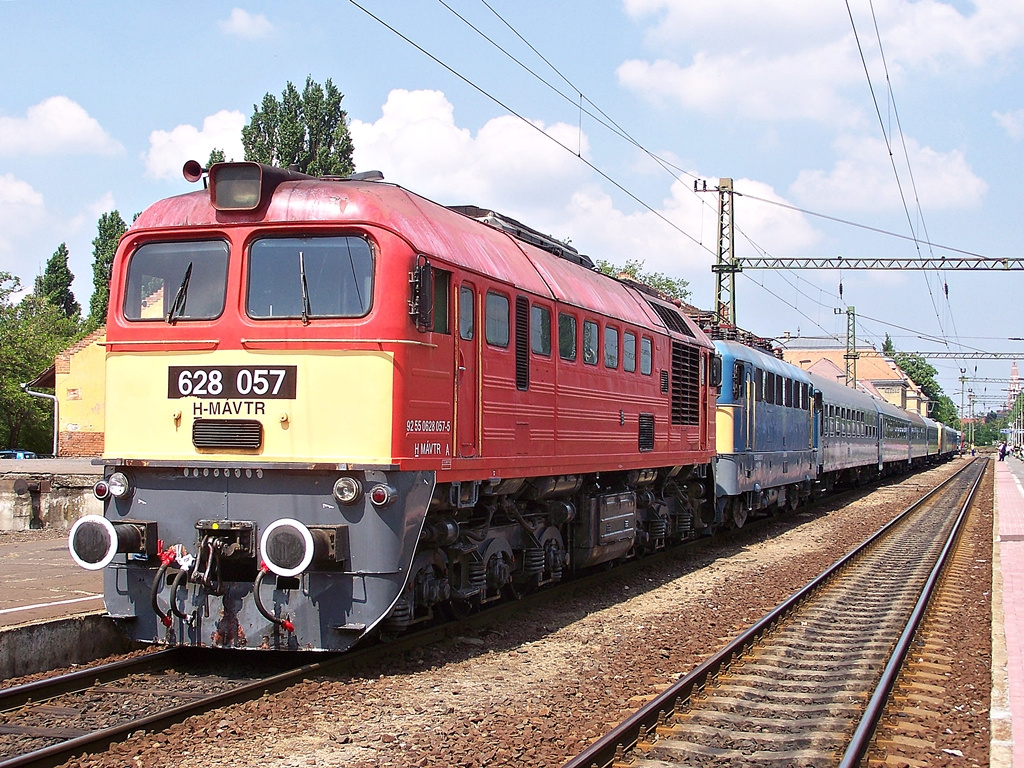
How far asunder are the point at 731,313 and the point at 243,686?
23061mm

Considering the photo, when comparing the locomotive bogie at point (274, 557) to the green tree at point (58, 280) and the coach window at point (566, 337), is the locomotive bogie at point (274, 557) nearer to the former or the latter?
the coach window at point (566, 337)

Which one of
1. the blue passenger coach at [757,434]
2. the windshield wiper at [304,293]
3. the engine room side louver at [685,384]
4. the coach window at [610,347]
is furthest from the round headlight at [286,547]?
the blue passenger coach at [757,434]

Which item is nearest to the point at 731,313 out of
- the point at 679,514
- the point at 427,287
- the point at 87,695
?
the point at 679,514

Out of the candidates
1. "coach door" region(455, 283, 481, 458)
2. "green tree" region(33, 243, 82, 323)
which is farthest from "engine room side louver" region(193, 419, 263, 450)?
"green tree" region(33, 243, 82, 323)

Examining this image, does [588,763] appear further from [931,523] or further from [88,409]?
[88,409]

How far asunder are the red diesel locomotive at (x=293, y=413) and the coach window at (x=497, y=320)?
0.04 meters

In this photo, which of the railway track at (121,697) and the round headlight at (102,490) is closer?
the railway track at (121,697)

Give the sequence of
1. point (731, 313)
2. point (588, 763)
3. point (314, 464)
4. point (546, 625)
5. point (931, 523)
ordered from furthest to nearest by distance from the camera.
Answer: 1. point (731, 313)
2. point (931, 523)
3. point (546, 625)
4. point (314, 464)
5. point (588, 763)

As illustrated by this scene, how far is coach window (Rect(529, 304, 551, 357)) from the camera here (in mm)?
10594

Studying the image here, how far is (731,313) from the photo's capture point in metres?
29.0

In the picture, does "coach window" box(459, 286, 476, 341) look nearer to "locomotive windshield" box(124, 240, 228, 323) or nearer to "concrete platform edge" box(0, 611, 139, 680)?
"locomotive windshield" box(124, 240, 228, 323)

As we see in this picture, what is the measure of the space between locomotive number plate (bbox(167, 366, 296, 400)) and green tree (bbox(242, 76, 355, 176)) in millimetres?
43632

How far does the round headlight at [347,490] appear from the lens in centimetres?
803

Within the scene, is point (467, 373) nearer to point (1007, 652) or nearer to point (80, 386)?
point (1007, 652)
